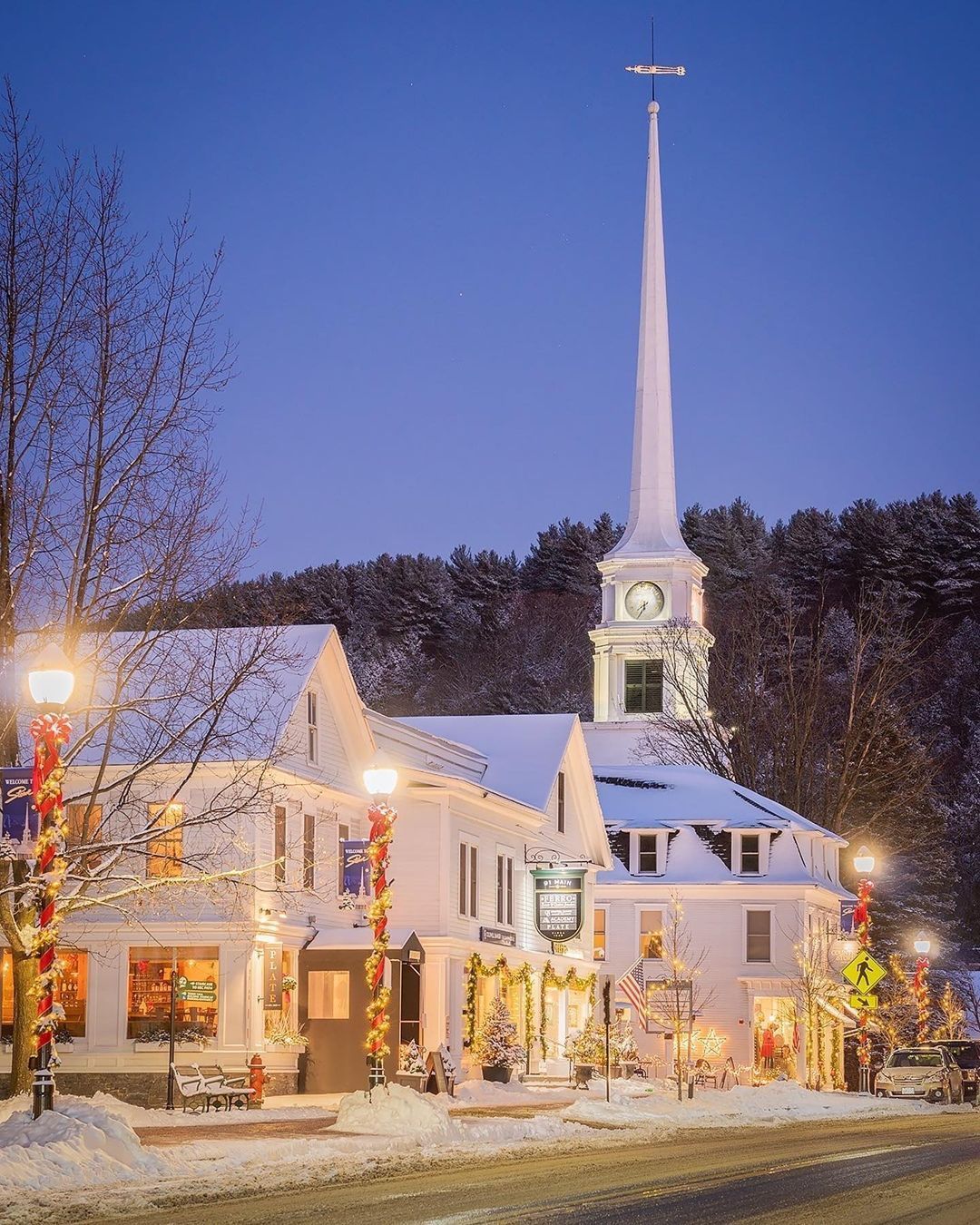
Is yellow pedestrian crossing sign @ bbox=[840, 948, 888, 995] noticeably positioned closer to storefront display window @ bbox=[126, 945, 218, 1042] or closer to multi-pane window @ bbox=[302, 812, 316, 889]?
multi-pane window @ bbox=[302, 812, 316, 889]

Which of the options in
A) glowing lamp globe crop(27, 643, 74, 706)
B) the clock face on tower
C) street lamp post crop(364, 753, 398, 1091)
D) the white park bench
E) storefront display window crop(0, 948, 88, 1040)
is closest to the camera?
glowing lamp globe crop(27, 643, 74, 706)

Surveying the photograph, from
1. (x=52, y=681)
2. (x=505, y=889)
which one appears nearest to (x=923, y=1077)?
(x=505, y=889)

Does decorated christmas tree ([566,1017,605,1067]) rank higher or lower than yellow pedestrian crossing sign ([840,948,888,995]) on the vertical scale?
lower

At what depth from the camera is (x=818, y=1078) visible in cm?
6719

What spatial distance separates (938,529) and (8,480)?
110 m

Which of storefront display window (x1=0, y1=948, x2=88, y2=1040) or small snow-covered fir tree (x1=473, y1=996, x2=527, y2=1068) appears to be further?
small snow-covered fir tree (x1=473, y1=996, x2=527, y2=1068)

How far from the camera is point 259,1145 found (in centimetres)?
2447

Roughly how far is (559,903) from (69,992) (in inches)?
598

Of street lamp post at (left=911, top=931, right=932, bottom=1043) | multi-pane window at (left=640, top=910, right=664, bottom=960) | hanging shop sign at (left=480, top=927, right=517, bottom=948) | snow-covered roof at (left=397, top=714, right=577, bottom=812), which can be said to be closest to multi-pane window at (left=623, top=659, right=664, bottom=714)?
street lamp post at (left=911, top=931, right=932, bottom=1043)

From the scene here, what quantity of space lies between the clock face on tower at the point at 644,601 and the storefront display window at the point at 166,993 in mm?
50521

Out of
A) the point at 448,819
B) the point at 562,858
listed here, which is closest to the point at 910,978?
the point at 562,858

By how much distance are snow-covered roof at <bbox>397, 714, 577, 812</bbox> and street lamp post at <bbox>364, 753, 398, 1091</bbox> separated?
73.4ft

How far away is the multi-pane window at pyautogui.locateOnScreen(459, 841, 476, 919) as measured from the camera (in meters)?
48.6

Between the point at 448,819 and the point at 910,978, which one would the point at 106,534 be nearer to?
the point at 448,819
